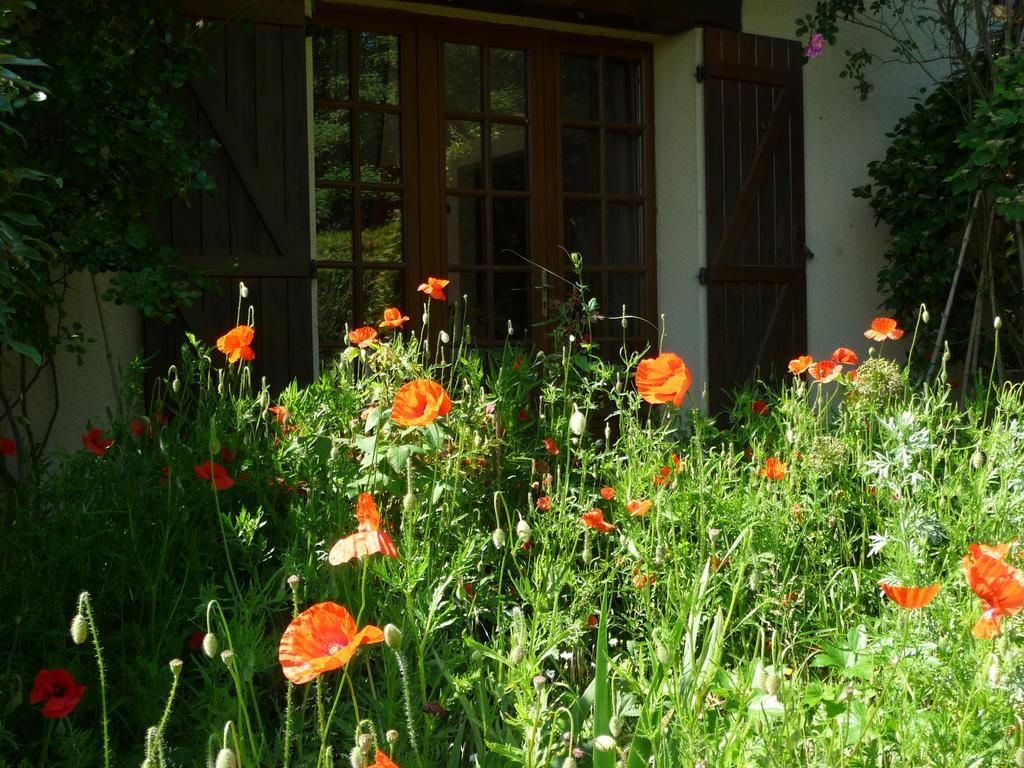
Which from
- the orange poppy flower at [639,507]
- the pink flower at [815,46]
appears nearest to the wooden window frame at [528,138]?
the pink flower at [815,46]

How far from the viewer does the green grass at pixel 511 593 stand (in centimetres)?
151

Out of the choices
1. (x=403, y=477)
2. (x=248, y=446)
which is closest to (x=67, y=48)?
(x=248, y=446)

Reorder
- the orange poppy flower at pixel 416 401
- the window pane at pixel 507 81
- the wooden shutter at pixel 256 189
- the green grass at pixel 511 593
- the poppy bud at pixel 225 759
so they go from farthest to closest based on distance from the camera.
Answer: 1. the window pane at pixel 507 81
2. the wooden shutter at pixel 256 189
3. the orange poppy flower at pixel 416 401
4. the green grass at pixel 511 593
5. the poppy bud at pixel 225 759

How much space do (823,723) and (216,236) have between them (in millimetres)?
2908

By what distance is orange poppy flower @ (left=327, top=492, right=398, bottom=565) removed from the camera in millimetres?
1340

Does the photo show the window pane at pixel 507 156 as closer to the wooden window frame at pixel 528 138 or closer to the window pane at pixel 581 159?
the wooden window frame at pixel 528 138

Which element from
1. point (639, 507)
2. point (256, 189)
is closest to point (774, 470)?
point (639, 507)

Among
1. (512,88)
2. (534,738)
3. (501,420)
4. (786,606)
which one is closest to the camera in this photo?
(534,738)

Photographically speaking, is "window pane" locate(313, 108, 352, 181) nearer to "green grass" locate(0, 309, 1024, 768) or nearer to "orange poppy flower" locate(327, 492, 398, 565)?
"green grass" locate(0, 309, 1024, 768)

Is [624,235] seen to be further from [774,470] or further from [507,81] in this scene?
[774,470]

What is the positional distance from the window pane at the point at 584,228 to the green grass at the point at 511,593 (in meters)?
2.30

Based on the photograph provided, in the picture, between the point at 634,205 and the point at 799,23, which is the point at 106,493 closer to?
the point at 634,205

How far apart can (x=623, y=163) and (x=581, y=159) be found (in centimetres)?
24

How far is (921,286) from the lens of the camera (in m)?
5.15
